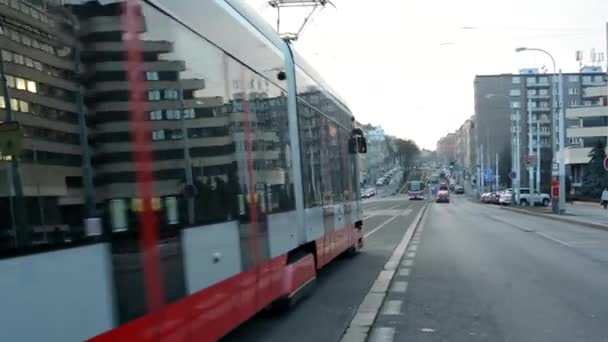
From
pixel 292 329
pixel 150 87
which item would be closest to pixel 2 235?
pixel 150 87

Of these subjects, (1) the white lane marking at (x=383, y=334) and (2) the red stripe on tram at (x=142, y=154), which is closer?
(2) the red stripe on tram at (x=142, y=154)

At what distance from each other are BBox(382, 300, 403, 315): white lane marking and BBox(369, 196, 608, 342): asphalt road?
0.04 feet

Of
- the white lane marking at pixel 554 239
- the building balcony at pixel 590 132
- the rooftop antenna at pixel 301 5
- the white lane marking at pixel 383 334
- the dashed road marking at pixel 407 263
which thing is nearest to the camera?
the white lane marking at pixel 383 334

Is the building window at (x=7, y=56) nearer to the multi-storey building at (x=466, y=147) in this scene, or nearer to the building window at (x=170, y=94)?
the building window at (x=170, y=94)

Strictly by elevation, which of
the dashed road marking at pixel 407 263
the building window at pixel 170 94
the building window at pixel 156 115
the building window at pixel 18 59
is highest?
the building window at pixel 18 59

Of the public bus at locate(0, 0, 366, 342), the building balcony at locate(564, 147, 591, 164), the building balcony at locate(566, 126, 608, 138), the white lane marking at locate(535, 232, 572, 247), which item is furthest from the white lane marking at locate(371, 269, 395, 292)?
the building balcony at locate(566, 126, 608, 138)

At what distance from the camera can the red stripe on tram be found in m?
3.57

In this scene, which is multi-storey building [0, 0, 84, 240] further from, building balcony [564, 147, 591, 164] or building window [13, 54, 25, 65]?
building balcony [564, 147, 591, 164]

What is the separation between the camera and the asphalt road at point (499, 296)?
6.52 m

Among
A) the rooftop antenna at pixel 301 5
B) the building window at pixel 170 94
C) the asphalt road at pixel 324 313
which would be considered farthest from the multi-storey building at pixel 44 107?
the rooftop antenna at pixel 301 5

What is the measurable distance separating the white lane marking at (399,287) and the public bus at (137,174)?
3.16 meters

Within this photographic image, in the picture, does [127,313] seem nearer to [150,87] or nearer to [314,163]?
[150,87]

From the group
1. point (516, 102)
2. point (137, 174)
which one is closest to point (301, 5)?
point (137, 174)

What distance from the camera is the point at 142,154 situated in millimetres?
3654
